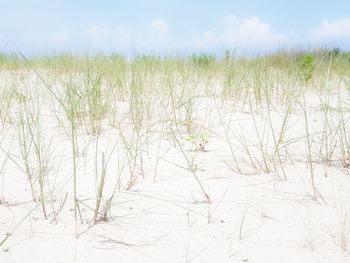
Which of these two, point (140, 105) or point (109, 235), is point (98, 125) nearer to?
point (140, 105)

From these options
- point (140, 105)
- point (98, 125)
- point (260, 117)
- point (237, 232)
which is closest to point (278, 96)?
point (260, 117)

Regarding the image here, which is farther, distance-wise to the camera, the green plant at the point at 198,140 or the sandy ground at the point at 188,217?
the green plant at the point at 198,140

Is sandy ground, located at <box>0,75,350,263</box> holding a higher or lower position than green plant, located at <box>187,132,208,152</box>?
lower

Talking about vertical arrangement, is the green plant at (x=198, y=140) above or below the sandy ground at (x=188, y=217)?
above

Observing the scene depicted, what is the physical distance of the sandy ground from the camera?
1.17 m

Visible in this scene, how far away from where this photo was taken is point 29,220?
1.34m

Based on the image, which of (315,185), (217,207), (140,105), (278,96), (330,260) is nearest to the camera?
(330,260)

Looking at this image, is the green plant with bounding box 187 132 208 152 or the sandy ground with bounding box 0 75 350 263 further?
the green plant with bounding box 187 132 208 152

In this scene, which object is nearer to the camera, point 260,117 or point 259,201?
point 259,201

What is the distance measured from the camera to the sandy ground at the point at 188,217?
1169 mm

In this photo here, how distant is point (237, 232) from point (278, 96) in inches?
106

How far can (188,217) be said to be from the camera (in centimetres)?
135

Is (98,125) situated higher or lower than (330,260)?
higher

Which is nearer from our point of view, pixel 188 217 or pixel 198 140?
pixel 188 217
